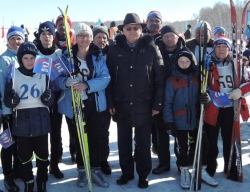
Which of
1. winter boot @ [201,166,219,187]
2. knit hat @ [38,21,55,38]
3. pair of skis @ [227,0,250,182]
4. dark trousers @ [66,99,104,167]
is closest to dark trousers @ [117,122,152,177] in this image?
dark trousers @ [66,99,104,167]

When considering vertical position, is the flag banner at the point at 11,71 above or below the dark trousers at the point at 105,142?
above

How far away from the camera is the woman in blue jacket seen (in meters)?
3.42

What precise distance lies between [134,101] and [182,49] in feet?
2.88

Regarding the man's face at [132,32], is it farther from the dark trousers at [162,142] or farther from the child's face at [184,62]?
the dark trousers at [162,142]

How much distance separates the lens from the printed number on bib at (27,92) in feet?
10.5

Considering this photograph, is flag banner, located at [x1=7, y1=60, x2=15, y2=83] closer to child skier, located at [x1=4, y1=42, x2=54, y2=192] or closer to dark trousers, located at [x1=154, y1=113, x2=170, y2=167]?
child skier, located at [x1=4, y1=42, x2=54, y2=192]

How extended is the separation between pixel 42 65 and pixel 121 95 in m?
0.98

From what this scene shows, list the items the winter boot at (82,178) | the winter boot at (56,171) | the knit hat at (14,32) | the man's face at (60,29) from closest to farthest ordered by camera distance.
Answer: the knit hat at (14,32) → the winter boot at (82,178) → the winter boot at (56,171) → the man's face at (60,29)

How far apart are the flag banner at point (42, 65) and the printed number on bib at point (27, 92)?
228 mm

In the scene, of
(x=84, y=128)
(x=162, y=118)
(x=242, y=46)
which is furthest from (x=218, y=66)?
(x=84, y=128)

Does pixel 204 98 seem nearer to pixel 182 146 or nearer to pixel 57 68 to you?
pixel 182 146

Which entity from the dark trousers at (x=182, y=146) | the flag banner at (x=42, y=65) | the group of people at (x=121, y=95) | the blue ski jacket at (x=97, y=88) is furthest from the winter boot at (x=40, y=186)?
the dark trousers at (x=182, y=146)

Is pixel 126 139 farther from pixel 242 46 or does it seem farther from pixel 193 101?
pixel 242 46

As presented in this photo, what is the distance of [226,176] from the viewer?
3.86 metres
